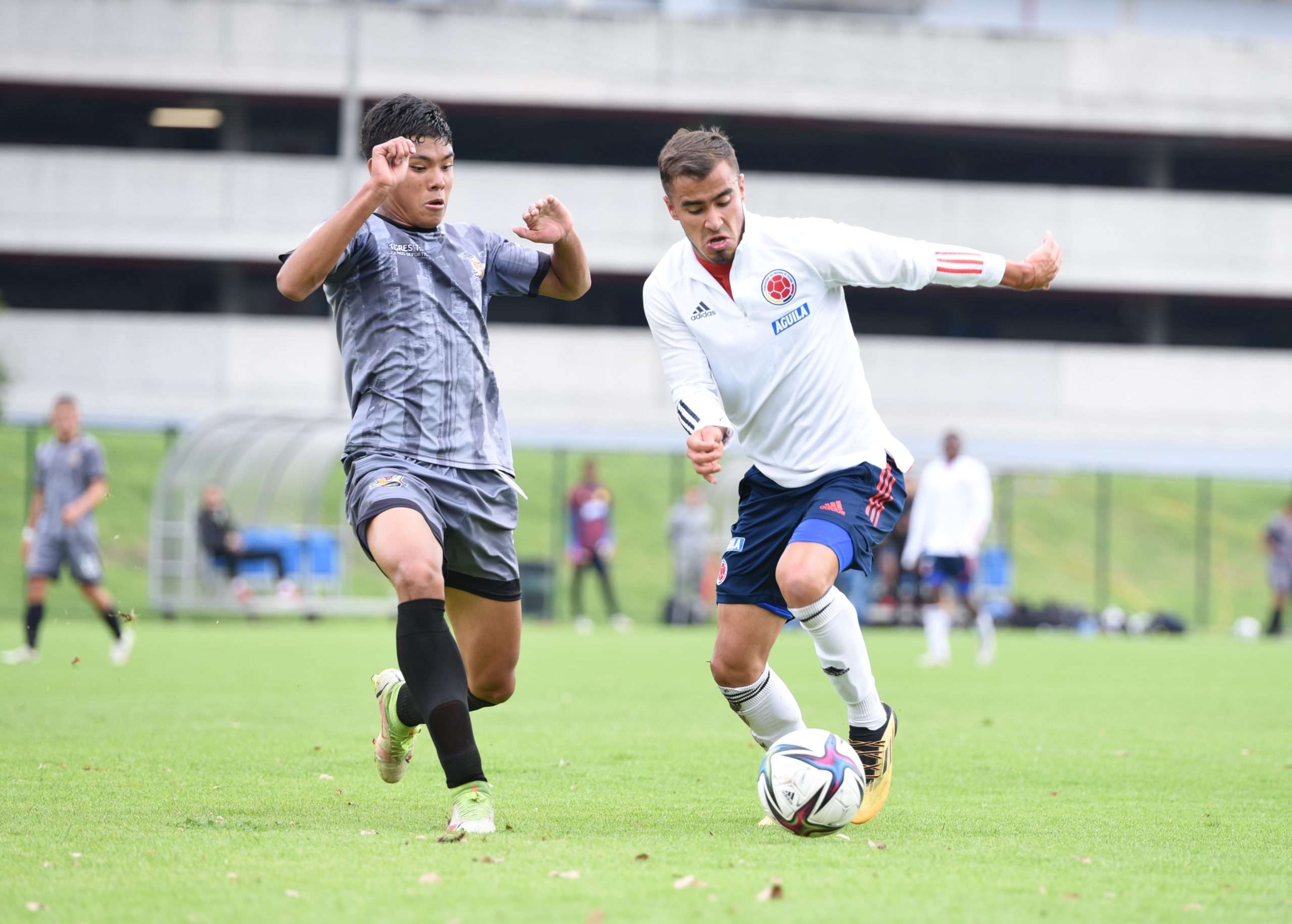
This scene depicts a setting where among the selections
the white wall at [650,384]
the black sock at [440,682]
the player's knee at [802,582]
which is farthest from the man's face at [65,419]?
the white wall at [650,384]

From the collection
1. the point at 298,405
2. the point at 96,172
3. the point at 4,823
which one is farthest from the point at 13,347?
the point at 4,823

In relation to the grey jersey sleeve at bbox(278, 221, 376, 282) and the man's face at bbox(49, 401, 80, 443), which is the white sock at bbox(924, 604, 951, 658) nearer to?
the man's face at bbox(49, 401, 80, 443)

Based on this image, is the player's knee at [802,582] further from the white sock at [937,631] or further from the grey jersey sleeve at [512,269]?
the white sock at [937,631]

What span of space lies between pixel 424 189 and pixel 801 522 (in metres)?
1.76

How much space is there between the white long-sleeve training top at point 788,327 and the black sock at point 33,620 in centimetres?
918

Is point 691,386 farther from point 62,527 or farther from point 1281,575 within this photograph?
point 1281,575

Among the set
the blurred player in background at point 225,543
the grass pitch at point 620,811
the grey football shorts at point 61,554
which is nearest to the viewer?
the grass pitch at point 620,811

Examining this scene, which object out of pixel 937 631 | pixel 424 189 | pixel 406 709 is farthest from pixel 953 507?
pixel 424 189

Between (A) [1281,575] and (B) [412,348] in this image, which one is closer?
(B) [412,348]

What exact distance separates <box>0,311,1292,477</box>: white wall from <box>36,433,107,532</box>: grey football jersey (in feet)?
63.7

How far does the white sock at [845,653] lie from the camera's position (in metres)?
5.15

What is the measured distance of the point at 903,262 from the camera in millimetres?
5402

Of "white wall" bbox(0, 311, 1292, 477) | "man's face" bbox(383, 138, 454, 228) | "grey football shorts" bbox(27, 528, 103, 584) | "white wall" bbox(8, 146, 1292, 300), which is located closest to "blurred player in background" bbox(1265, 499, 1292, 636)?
"white wall" bbox(0, 311, 1292, 477)

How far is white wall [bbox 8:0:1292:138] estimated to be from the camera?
32.8m
